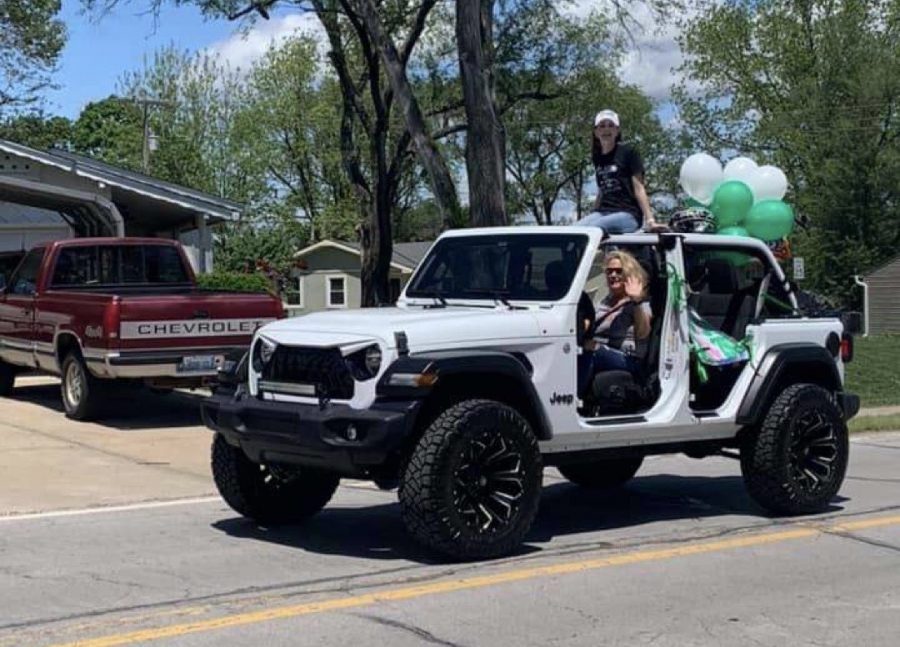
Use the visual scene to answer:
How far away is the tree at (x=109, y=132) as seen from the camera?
61.2 m

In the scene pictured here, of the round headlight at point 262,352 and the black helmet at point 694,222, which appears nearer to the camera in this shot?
the round headlight at point 262,352

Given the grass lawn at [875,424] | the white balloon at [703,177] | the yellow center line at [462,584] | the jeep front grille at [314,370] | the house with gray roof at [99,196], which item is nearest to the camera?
the yellow center line at [462,584]

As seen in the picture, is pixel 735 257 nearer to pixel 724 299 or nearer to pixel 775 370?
pixel 724 299

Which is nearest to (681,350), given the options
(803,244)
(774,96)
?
(803,244)

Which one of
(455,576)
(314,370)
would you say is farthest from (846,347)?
(314,370)

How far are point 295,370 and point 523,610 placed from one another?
2.08 meters

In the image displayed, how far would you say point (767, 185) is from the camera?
33.6 feet

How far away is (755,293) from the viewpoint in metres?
9.35

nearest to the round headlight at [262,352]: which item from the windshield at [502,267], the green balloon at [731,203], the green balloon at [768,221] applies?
the windshield at [502,267]

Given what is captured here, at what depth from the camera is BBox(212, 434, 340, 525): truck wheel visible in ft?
27.8

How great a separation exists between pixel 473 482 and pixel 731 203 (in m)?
3.54

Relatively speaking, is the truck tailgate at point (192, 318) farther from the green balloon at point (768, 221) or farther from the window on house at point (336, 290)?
the window on house at point (336, 290)

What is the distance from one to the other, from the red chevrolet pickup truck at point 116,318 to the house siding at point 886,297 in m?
38.9

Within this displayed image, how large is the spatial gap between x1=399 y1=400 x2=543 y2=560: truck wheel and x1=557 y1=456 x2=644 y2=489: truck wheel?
269 cm
